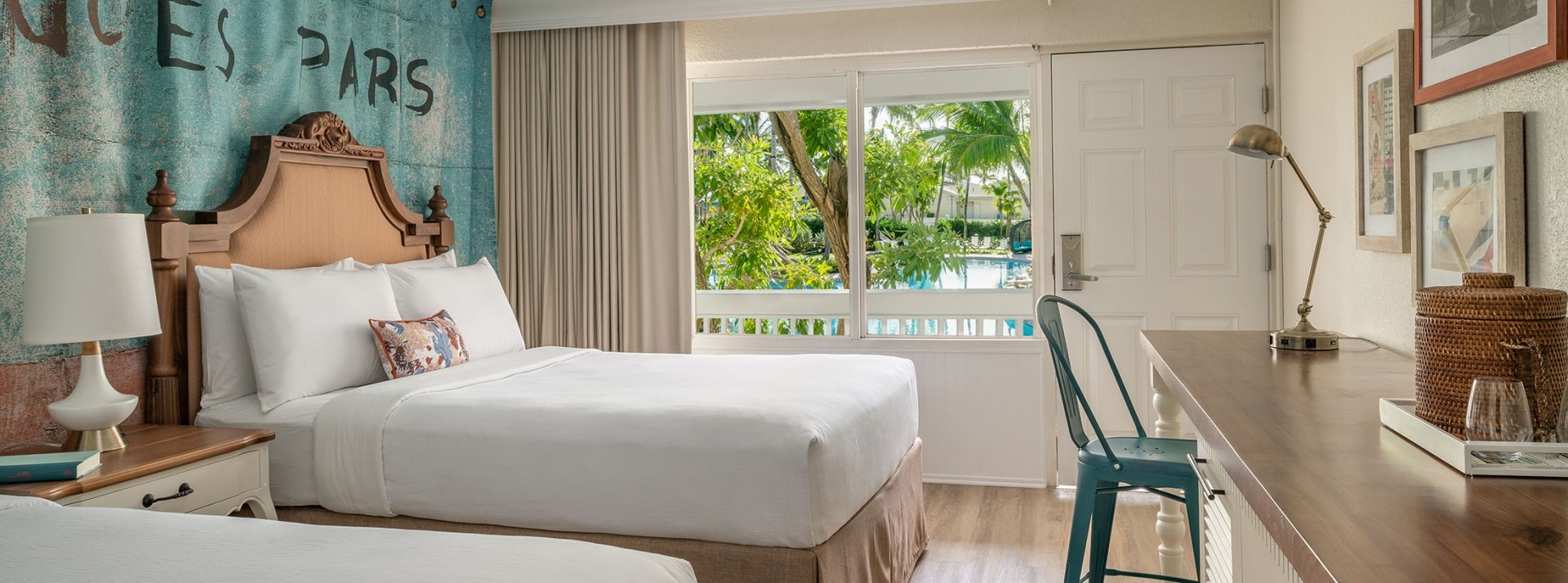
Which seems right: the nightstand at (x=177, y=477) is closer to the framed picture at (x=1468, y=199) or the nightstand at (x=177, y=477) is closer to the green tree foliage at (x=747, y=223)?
the framed picture at (x=1468, y=199)

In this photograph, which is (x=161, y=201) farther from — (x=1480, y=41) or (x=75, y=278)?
(x=1480, y=41)

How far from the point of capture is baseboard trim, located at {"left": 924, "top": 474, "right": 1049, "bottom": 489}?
4.49m

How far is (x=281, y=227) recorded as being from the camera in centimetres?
334

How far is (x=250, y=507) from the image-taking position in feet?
8.63

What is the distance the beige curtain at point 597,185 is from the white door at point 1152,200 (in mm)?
1692

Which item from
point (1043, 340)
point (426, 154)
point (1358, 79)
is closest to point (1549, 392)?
point (1358, 79)

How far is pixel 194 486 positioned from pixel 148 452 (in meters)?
0.13

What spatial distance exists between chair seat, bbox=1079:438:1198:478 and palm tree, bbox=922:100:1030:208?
2.21 metres

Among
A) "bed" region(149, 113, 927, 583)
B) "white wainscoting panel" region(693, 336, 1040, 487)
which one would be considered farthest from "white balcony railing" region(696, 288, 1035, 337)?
"bed" region(149, 113, 927, 583)

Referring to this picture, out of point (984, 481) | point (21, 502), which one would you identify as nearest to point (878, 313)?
point (984, 481)

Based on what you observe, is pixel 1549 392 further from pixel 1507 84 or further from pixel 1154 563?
pixel 1154 563

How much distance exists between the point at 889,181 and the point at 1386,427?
3.42 metres

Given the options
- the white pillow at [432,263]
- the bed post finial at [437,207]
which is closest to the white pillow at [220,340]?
the white pillow at [432,263]

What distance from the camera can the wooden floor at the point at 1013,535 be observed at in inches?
131
